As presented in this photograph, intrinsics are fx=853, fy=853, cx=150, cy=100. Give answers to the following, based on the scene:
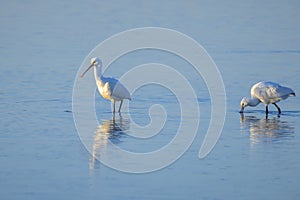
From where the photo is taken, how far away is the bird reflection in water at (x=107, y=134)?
40.1 ft

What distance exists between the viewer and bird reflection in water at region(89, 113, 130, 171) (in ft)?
40.1

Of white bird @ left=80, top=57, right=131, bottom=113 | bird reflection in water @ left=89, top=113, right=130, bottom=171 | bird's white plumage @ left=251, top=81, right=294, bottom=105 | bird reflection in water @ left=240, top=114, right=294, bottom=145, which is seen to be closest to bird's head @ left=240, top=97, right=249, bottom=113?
bird's white plumage @ left=251, top=81, right=294, bottom=105

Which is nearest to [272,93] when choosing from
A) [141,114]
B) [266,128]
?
[266,128]

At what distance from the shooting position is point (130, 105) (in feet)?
53.9

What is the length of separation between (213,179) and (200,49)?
11.7 meters

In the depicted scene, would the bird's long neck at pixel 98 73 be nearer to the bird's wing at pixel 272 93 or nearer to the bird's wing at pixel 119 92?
the bird's wing at pixel 119 92

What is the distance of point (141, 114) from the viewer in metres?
15.3

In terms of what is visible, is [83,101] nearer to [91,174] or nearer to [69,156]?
[69,156]

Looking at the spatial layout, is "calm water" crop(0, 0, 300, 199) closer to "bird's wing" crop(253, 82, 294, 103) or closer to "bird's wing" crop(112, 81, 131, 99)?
"bird's wing" crop(253, 82, 294, 103)

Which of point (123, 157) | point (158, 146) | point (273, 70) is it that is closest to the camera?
point (123, 157)

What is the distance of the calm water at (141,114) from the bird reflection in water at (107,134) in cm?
2

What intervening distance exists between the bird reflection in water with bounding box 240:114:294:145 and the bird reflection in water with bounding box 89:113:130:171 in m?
2.07

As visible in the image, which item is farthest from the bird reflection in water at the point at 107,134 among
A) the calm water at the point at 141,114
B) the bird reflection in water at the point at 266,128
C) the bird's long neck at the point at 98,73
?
the bird reflection in water at the point at 266,128

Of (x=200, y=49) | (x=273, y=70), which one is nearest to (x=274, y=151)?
(x=273, y=70)
